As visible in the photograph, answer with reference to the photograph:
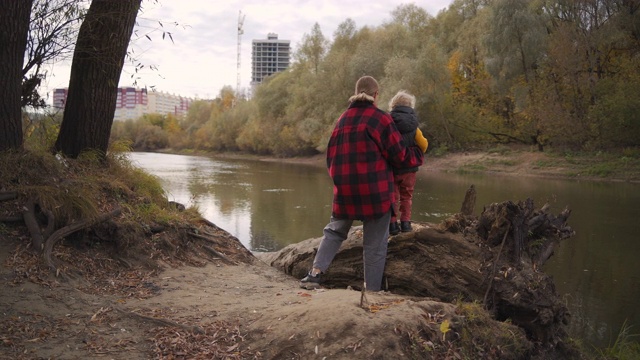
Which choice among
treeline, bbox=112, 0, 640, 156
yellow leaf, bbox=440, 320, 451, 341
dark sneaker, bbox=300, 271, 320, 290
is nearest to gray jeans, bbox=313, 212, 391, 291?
dark sneaker, bbox=300, 271, 320, 290

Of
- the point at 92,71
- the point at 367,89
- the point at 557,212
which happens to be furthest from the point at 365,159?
the point at 557,212

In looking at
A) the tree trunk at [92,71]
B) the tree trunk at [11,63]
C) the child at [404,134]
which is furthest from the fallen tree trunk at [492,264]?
the tree trunk at [11,63]

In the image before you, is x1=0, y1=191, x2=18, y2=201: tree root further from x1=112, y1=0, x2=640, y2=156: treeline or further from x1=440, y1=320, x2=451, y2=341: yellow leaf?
x1=112, y1=0, x2=640, y2=156: treeline

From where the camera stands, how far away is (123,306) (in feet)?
14.7

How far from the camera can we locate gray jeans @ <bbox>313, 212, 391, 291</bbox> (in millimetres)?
5160

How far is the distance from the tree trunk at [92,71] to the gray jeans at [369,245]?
3.63 metres

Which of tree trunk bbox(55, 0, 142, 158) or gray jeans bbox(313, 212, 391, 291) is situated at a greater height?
tree trunk bbox(55, 0, 142, 158)

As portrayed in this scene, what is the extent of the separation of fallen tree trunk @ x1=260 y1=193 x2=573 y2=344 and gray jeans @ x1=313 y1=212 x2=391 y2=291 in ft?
1.42

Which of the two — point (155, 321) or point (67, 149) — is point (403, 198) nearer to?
point (155, 321)

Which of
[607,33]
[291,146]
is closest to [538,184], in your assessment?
[607,33]

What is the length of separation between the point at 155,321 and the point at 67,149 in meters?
3.71

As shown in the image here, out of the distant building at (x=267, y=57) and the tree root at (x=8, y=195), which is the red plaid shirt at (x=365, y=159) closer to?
the tree root at (x=8, y=195)

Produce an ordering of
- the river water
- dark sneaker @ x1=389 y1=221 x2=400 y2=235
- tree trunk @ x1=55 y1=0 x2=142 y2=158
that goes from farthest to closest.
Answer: the river water → tree trunk @ x1=55 y1=0 x2=142 y2=158 → dark sneaker @ x1=389 y1=221 x2=400 y2=235

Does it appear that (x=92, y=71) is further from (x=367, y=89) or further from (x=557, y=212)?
(x=557, y=212)
